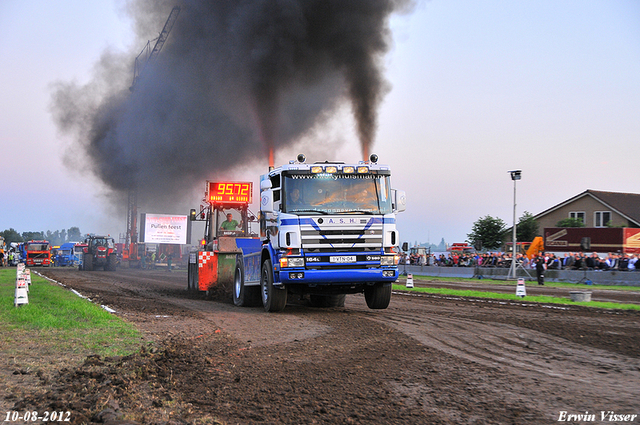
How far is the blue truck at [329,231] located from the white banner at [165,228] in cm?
4529

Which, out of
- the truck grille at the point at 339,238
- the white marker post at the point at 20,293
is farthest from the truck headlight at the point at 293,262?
the white marker post at the point at 20,293

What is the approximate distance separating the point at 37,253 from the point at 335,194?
2208 inches

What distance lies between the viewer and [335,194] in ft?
41.3

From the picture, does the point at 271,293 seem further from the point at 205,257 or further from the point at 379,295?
the point at 205,257

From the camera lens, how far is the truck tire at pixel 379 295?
44.0 feet

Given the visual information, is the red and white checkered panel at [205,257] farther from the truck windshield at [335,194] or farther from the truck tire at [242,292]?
the truck windshield at [335,194]

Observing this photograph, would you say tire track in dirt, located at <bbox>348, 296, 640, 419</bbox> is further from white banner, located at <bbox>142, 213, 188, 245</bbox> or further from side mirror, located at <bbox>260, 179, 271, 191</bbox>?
white banner, located at <bbox>142, 213, 188, 245</bbox>

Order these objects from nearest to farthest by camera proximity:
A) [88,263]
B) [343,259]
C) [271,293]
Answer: [343,259] → [271,293] → [88,263]

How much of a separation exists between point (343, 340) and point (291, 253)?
10.8ft

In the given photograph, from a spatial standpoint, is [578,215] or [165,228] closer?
[578,215]

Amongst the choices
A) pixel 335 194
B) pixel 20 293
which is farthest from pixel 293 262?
pixel 20 293

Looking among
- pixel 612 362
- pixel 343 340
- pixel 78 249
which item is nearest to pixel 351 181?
pixel 343 340

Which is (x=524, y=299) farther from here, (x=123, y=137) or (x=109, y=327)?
(x=123, y=137)

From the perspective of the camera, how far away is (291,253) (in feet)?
39.7
